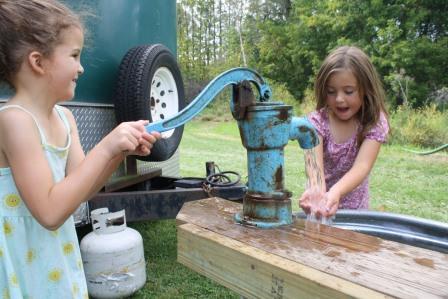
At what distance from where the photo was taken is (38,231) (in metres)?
1.31

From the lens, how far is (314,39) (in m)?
21.8

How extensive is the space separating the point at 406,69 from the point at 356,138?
1685 cm

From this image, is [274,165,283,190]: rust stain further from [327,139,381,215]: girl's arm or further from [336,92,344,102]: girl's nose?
[336,92,344,102]: girl's nose

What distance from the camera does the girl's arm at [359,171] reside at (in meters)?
1.91

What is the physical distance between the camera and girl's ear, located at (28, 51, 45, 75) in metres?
1.21

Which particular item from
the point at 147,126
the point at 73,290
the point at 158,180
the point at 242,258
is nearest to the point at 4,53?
the point at 147,126

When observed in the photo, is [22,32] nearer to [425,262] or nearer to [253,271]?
[253,271]

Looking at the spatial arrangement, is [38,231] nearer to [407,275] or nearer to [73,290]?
[73,290]

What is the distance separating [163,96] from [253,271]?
250 cm

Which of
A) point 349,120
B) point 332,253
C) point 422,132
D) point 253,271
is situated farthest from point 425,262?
point 422,132

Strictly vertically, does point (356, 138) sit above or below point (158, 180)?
above

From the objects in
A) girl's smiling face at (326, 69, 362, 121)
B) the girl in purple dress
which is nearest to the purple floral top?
the girl in purple dress

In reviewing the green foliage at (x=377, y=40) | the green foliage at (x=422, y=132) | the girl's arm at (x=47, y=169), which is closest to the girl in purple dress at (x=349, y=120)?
the girl's arm at (x=47, y=169)

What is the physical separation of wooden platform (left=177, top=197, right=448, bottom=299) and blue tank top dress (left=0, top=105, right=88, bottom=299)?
0.39 m
